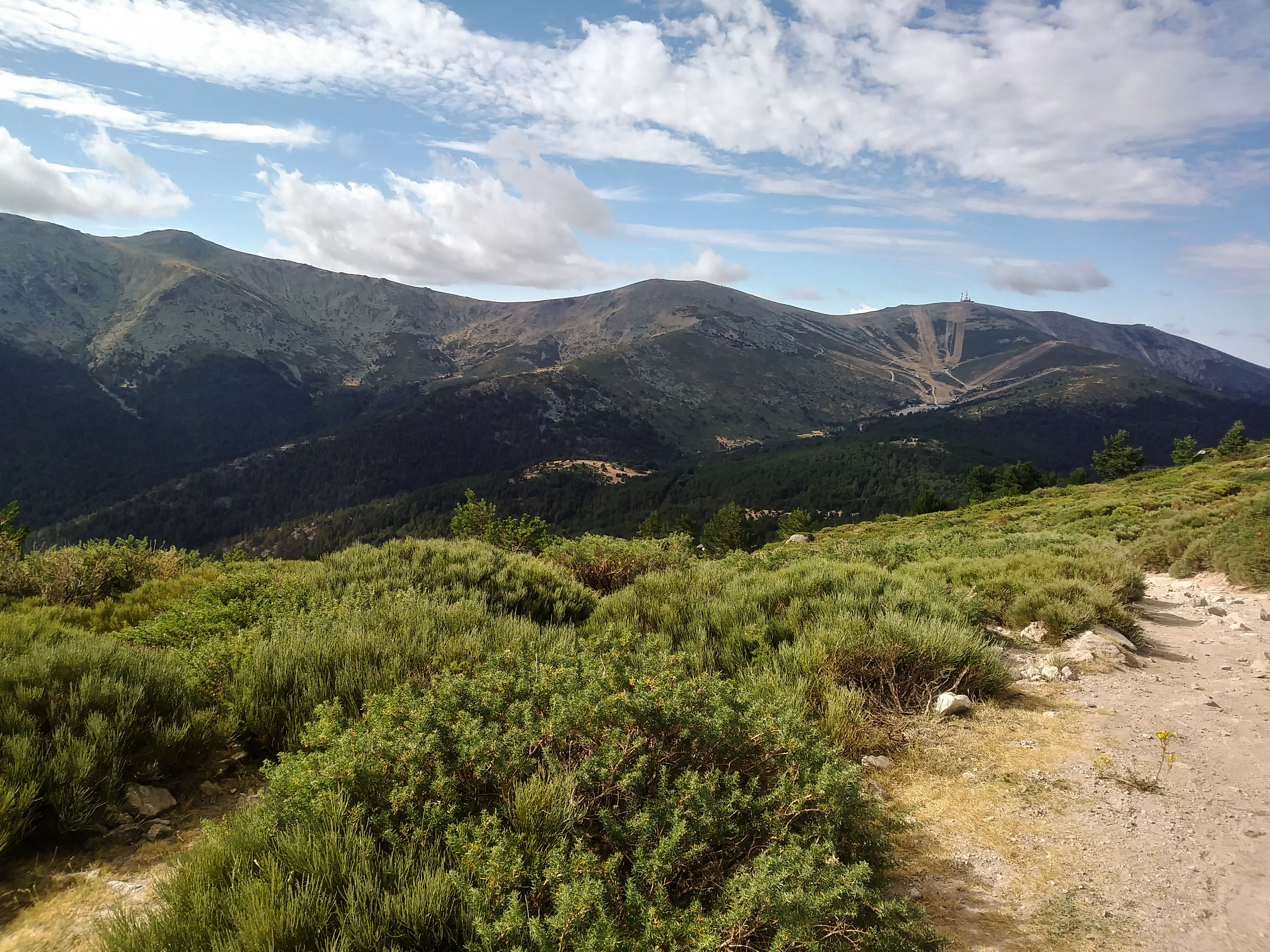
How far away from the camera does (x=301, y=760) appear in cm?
312

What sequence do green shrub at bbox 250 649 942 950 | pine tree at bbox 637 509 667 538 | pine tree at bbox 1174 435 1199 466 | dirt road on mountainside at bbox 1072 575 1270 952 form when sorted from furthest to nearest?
pine tree at bbox 1174 435 1199 466 < pine tree at bbox 637 509 667 538 < dirt road on mountainside at bbox 1072 575 1270 952 < green shrub at bbox 250 649 942 950

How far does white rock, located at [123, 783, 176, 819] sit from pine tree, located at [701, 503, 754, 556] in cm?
6567

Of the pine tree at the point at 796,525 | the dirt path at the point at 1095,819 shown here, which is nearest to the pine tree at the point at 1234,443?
the pine tree at the point at 796,525

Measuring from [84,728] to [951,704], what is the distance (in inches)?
269

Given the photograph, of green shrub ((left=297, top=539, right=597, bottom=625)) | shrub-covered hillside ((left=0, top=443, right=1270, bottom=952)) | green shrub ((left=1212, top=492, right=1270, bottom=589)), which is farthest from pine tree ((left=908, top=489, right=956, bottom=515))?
green shrub ((left=297, top=539, right=597, bottom=625))

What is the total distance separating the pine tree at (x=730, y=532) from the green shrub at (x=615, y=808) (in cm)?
6540

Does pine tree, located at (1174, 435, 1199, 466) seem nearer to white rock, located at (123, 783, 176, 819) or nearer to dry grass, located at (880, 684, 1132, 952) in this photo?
dry grass, located at (880, 684, 1132, 952)

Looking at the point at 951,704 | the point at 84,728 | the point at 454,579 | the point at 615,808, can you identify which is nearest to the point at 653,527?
the point at 454,579

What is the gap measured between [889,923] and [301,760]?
305 cm

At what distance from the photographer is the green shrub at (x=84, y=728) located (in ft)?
10.6

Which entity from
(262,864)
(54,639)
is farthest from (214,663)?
(262,864)

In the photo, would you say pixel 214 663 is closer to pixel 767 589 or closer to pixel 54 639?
pixel 54 639

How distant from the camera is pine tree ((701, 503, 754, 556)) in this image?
71.9 meters

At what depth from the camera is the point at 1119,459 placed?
82.5 meters
